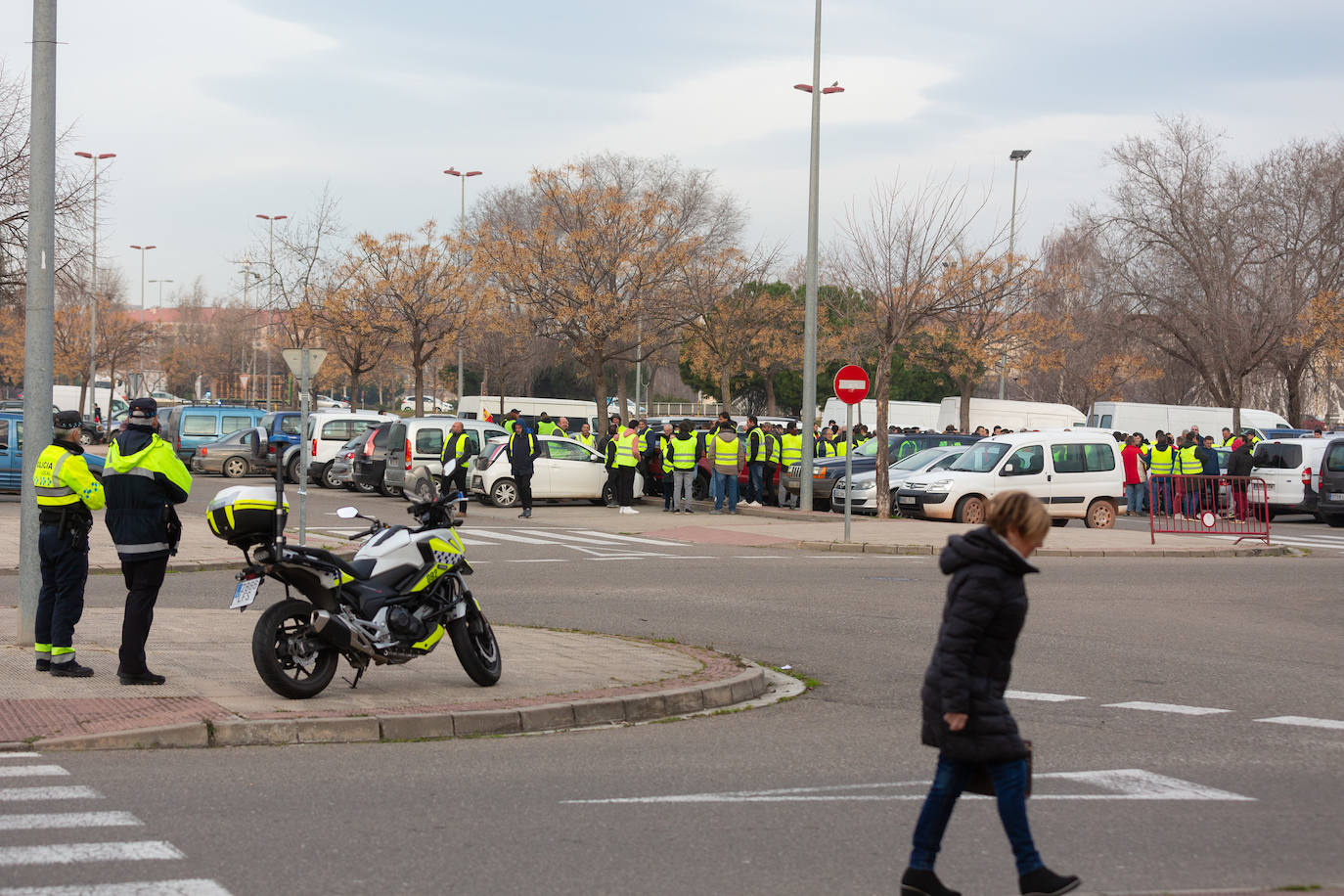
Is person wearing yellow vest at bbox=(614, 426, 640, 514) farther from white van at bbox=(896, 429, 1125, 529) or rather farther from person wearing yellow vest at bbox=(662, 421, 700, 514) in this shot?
white van at bbox=(896, 429, 1125, 529)

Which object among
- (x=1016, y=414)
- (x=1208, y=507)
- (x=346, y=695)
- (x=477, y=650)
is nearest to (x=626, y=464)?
(x=1208, y=507)

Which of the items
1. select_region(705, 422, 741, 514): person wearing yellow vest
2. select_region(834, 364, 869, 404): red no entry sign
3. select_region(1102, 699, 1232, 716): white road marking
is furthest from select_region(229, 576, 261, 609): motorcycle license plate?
select_region(705, 422, 741, 514): person wearing yellow vest

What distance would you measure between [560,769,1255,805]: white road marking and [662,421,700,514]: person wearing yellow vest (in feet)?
67.4

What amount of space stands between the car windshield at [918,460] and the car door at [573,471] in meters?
6.29

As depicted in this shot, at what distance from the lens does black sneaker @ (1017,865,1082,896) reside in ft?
15.6

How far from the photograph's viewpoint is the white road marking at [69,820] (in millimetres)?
5742

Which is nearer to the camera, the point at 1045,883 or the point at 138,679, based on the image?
the point at 1045,883

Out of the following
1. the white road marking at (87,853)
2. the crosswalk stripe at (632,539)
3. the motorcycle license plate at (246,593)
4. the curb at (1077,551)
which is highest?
the motorcycle license plate at (246,593)

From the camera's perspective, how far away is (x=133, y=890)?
486 centimetres

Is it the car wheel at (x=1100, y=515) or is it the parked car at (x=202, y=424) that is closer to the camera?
the car wheel at (x=1100, y=515)

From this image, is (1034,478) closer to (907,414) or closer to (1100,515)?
(1100,515)

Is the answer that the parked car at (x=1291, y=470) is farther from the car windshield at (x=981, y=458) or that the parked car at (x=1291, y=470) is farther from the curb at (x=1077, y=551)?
the curb at (x=1077, y=551)

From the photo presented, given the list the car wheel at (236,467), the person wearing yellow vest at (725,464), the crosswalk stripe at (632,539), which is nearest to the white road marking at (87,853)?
the crosswalk stripe at (632,539)

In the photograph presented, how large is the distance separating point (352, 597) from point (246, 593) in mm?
673
